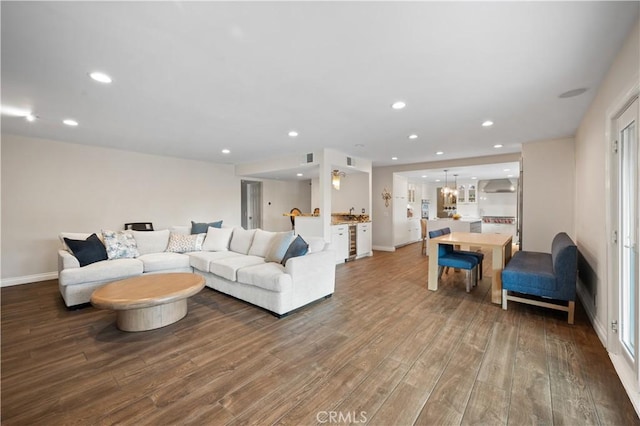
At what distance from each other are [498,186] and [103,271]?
1195 centimetres

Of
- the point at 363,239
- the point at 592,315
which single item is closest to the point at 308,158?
the point at 363,239

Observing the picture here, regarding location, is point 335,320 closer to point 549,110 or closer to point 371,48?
point 371,48

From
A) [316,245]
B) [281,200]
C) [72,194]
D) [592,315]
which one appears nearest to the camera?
[592,315]

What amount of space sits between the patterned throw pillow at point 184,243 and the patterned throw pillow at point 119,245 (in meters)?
0.55

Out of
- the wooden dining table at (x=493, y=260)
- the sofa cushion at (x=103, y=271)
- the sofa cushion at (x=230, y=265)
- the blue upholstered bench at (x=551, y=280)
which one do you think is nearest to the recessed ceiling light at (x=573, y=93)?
the blue upholstered bench at (x=551, y=280)

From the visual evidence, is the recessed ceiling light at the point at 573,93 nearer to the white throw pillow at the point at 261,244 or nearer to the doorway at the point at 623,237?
the doorway at the point at 623,237

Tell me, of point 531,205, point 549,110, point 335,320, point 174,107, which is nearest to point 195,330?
point 335,320

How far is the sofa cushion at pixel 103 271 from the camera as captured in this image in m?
3.22

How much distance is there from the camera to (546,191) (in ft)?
16.0

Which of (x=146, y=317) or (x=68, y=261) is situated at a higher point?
(x=68, y=261)

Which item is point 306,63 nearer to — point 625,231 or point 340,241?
point 625,231

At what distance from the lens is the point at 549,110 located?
3.33 metres

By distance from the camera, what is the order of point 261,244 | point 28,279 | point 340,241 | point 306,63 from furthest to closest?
point 340,241, point 28,279, point 261,244, point 306,63

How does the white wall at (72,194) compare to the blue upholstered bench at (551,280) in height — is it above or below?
above
